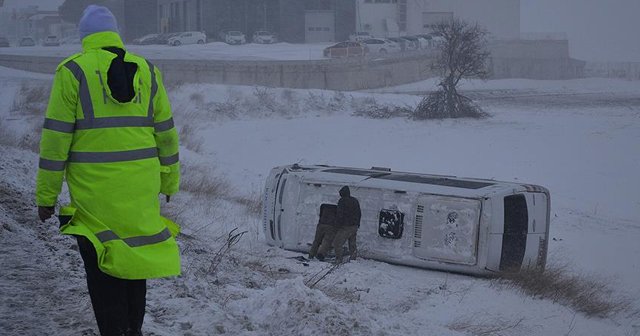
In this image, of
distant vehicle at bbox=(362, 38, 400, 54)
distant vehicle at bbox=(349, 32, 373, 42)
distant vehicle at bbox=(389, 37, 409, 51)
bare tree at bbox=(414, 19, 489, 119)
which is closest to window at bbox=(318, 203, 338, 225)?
bare tree at bbox=(414, 19, 489, 119)

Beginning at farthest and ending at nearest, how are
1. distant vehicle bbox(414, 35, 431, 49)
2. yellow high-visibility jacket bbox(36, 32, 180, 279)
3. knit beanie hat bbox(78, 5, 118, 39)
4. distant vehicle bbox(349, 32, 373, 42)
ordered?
distant vehicle bbox(349, 32, 373, 42), distant vehicle bbox(414, 35, 431, 49), knit beanie hat bbox(78, 5, 118, 39), yellow high-visibility jacket bbox(36, 32, 180, 279)

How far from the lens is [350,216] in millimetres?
11281

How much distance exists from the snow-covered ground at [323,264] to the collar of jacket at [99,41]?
Result: 1.98 m

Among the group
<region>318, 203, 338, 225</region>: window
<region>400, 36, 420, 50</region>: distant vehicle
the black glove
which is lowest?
<region>318, 203, 338, 225</region>: window

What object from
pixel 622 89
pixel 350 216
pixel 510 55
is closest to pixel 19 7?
Result: pixel 510 55

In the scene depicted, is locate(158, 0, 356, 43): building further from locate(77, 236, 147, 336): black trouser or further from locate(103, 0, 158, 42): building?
locate(77, 236, 147, 336): black trouser

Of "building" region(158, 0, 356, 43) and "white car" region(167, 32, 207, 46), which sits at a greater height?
"building" region(158, 0, 356, 43)

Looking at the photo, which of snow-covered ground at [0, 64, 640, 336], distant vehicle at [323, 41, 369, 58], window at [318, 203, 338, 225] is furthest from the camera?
distant vehicle at [323, 41, 369, 58]

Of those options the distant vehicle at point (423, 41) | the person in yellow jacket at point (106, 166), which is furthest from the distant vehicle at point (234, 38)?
the person in yellow jacket at point (106, 166)

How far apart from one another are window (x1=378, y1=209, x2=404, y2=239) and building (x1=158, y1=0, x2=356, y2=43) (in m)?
61.5

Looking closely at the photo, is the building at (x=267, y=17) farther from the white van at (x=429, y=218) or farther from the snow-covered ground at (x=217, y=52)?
the white van at (x=429, y=218)

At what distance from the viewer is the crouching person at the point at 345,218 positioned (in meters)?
11.2

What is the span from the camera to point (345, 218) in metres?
11.2

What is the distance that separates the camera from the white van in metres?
11.0
